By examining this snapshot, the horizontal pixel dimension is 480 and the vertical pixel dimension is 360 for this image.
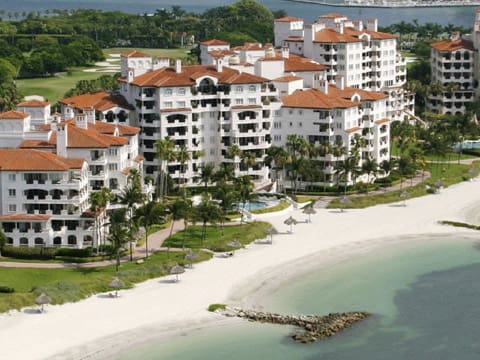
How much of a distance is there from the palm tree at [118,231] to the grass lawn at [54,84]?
73348 millimetres

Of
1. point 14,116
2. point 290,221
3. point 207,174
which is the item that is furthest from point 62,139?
point 290,221

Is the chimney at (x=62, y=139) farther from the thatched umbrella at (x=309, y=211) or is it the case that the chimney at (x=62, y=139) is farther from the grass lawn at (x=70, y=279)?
the thatched umbrella at (x=309, y=211)

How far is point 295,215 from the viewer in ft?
328

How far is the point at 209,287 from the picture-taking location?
3061 inches

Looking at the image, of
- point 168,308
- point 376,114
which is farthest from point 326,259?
point 376,114

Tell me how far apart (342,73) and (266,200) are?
125 feet

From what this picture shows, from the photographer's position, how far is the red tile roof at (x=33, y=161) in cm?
8656

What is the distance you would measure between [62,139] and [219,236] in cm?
1472

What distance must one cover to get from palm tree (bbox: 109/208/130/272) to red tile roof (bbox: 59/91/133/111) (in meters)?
23.7

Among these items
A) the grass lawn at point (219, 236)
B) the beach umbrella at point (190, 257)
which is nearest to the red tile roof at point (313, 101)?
the grass lawn at point (219, 236)

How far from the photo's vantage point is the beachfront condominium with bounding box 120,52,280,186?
109375mm

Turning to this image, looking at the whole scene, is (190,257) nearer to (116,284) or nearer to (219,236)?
(219,236)

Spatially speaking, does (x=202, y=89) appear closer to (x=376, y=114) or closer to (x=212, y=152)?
(x=212, y=152)

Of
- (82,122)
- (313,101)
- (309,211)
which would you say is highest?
(313,101)
